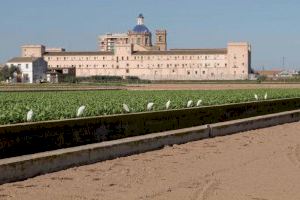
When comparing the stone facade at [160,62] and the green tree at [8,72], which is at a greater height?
the stone facade at [160,62]

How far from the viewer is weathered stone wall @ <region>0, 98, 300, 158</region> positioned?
11994 mm

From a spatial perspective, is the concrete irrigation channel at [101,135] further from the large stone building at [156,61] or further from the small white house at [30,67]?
the large stone building at [156,61]

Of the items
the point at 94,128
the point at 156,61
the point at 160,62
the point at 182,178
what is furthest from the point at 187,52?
the point at 182,178

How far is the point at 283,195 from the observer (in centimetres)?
1030

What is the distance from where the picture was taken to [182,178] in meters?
11.7

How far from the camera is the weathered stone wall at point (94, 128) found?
12.0m

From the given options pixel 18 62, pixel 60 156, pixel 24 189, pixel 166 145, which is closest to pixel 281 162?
pixel 166 145

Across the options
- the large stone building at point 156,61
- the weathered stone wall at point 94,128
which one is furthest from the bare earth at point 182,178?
the large stone building at point 156,61

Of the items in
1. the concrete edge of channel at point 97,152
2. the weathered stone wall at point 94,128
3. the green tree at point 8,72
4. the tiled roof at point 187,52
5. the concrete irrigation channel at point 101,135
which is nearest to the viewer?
the concrete edge of channel at point 97,152

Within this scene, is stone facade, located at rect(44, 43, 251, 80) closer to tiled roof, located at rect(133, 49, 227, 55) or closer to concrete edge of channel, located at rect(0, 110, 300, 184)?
tiled roof, located at rect(133, 49, 227, 55)

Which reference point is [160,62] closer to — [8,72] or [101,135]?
[8,72]

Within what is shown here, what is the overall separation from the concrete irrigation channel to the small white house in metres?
134

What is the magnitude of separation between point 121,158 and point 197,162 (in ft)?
5.57

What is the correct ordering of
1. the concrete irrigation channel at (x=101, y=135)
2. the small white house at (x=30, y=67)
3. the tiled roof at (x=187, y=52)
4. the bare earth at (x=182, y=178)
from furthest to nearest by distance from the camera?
the tiled roof at (x=187, y=52)
the small white house at (x=30, y=67)
the concrete irrigation channel at (x=101, y=135)
the bare earth at (x=182, y=178)
